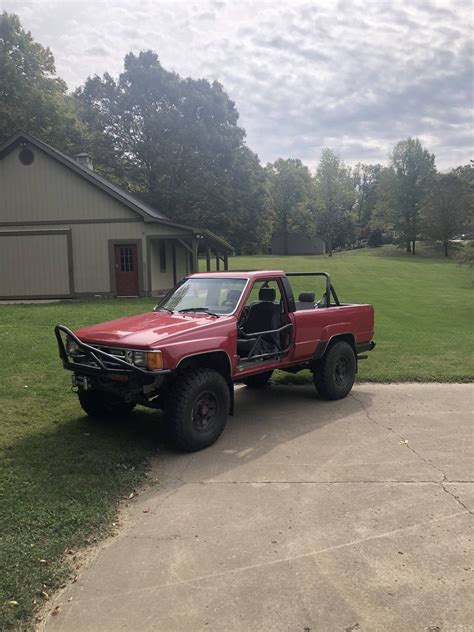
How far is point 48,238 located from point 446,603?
21593mm

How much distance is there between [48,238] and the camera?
22094 millimetres

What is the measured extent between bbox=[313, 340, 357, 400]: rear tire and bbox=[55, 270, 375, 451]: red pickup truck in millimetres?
15

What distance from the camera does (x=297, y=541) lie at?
370cm

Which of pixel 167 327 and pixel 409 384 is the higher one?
pixel 167 327

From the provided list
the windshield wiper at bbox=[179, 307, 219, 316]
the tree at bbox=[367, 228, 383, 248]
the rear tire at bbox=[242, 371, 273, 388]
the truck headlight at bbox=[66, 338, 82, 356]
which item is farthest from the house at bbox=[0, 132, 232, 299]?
the tree at bbox=[367, 228, 383, 248]

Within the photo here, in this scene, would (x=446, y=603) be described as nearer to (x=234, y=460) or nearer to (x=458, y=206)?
(x=234, y=460)

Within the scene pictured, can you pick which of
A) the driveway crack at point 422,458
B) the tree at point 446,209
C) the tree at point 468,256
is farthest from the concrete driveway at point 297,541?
the tree at point 446,209

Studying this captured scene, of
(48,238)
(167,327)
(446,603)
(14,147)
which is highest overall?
(14,147)

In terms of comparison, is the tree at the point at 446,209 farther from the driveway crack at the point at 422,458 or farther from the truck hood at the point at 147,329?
the truck hood at the point at 147,329

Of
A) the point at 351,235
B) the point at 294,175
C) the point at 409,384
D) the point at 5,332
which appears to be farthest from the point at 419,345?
the point at 351,235

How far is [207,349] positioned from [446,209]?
59549mm

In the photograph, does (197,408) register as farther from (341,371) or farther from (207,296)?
(341,371)

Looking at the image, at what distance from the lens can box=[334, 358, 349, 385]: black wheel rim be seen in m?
7.70

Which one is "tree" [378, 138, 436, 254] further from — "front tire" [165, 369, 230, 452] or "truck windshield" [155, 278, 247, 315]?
"front tire" [165, 369, 230, 452]
